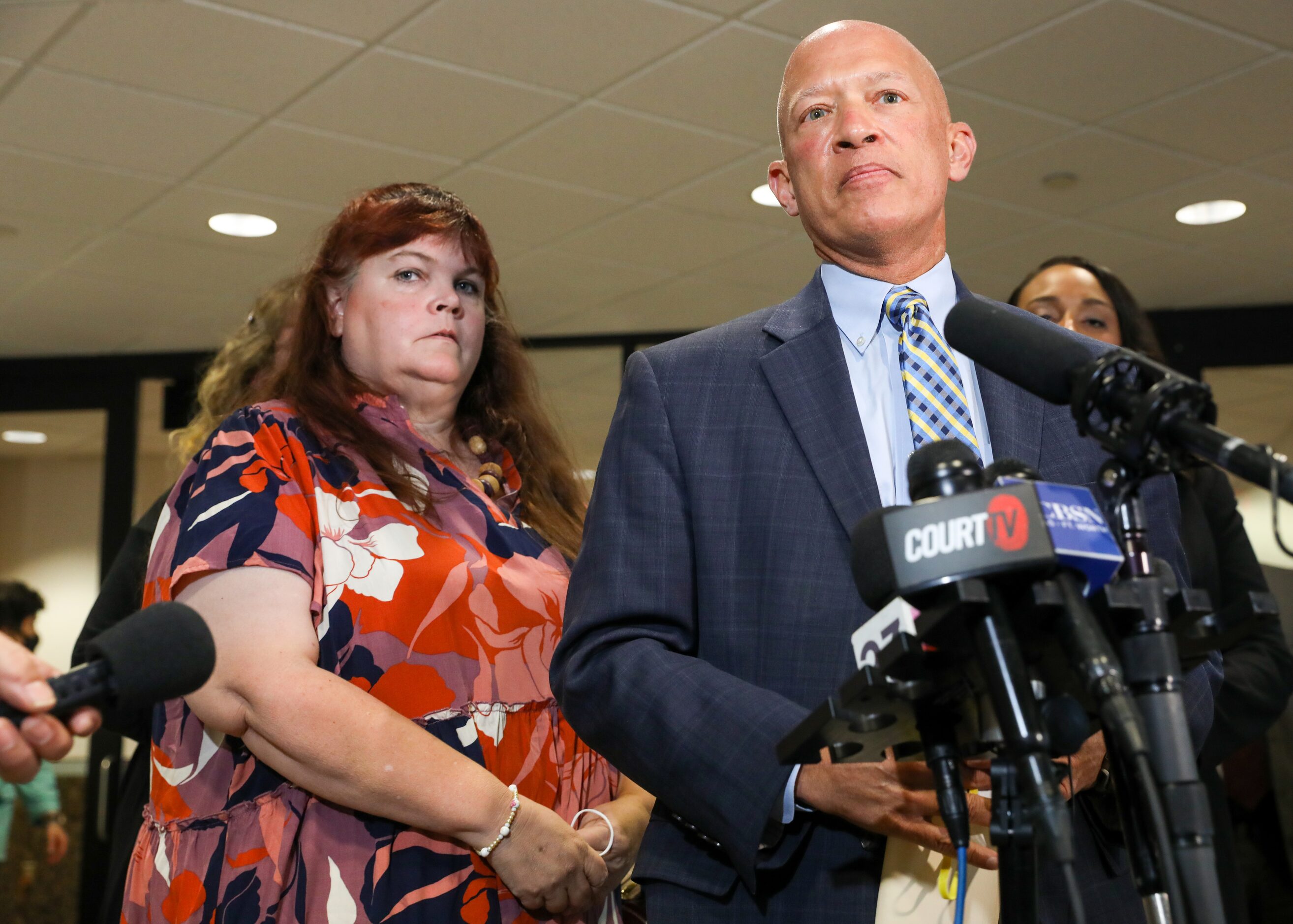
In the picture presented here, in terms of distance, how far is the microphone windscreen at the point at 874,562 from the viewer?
74 cm

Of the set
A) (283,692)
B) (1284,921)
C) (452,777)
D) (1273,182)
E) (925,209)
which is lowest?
(1284,921)

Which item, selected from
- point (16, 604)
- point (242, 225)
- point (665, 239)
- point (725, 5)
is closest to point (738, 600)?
point (725, 5)

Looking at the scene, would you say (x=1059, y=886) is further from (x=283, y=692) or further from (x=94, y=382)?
(x=94, y=382)

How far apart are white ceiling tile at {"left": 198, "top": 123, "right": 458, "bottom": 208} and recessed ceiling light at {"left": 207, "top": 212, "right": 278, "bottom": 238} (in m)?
0.27

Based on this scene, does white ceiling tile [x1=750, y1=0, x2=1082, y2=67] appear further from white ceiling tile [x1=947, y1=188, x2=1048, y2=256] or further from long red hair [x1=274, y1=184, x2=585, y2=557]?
long red hair [x1=274, y1=184, x2=585, y2=557]

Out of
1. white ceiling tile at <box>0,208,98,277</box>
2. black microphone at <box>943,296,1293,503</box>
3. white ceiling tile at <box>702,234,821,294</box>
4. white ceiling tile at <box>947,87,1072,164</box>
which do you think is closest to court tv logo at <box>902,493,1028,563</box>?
black microphone at <box>943,296,1293,503</box>

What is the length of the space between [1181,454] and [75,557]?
8220mm

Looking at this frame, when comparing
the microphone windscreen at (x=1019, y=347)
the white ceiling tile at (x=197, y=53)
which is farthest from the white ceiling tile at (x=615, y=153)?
the microphone windscreen at (x=1019, y=347)

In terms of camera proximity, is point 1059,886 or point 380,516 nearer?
point 1059,886

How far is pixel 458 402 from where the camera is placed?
2.11 meters

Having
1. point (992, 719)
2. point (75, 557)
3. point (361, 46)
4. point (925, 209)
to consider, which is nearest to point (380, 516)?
point (925, 209)

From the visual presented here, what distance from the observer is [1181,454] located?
76 centimetres

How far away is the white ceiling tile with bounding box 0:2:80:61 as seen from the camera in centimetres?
328

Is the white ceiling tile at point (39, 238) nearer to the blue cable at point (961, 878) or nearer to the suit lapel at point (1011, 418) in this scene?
the suit lapel at point (1011, 418)
